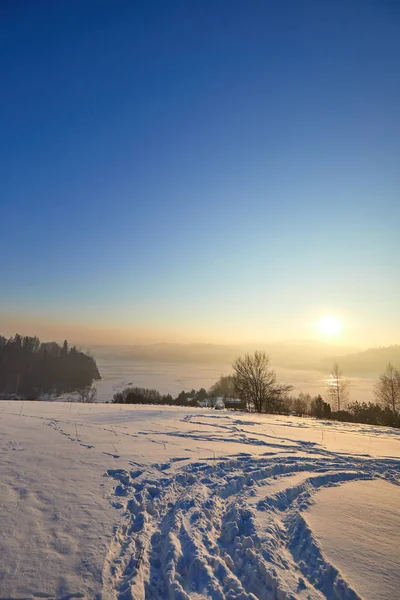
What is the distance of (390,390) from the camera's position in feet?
143

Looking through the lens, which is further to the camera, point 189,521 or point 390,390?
point 390,390

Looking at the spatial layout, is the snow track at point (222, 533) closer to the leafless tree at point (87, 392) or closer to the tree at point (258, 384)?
the tree at point (258, 384)

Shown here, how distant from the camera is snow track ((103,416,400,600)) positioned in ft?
11.9

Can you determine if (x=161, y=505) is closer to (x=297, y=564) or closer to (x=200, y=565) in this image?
(x=200, y=565)

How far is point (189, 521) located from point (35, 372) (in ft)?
386

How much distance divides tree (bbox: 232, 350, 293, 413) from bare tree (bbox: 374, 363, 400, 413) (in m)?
17.4

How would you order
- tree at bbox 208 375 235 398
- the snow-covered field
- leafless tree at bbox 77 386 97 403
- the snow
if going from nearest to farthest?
the snow-covered field → the snow → leafless tree at bbox 77 386 97 403 → tree at bbox 208 375 235 398

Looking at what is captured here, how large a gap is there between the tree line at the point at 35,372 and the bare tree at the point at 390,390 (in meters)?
85.1

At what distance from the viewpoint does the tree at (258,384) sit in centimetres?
3775

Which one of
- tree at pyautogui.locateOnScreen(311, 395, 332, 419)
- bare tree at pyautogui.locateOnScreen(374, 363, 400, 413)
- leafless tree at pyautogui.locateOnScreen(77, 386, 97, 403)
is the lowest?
leafless tree at pyautogui.locateOnScreen(77, 386, 97, 403)

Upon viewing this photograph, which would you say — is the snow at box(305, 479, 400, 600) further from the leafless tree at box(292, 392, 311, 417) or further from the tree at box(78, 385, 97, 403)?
the tree at box(78, 385, 97, 403)

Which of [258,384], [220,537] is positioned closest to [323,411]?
[258,384]

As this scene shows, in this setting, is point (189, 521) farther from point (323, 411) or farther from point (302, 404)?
point (302, 404)

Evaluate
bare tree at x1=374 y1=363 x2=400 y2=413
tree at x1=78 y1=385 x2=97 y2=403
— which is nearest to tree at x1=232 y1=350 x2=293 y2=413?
bare tree at x1=374 y1=363 x2=400 y2=413
